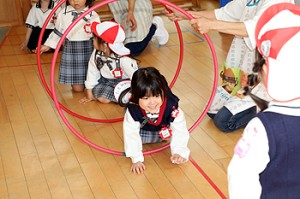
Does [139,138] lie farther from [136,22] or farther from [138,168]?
[136,22]

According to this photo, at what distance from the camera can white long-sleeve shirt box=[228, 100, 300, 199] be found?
1295 mm

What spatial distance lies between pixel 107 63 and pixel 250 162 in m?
2.14

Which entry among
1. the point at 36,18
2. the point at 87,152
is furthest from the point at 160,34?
the point at 87,152

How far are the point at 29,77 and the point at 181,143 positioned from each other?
1.79 m

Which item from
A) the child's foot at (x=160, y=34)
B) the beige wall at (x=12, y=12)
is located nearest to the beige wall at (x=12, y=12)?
the beige wall at (x=12, y=12)

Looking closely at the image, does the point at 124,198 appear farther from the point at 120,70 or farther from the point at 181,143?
the point at 120,70

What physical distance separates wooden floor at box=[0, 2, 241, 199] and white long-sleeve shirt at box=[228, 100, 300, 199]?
3.34 ft

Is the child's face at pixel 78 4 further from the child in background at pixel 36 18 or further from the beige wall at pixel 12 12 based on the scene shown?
the beige wall at pixel 12 12

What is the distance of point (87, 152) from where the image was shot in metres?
A: 2.79

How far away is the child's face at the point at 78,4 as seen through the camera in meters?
3.44

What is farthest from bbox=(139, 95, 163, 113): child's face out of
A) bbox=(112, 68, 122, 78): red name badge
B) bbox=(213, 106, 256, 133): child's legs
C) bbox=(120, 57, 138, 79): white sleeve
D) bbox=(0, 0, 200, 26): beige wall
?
→ bbox=(0, 0, 200, 26): beige wall

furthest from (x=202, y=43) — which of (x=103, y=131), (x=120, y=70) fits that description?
(x=103, y=131)

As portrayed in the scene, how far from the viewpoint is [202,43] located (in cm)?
467

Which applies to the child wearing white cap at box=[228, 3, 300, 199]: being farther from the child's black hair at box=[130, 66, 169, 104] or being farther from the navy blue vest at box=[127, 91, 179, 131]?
the navy blue vest at box=[127, 91, 179, 131]
